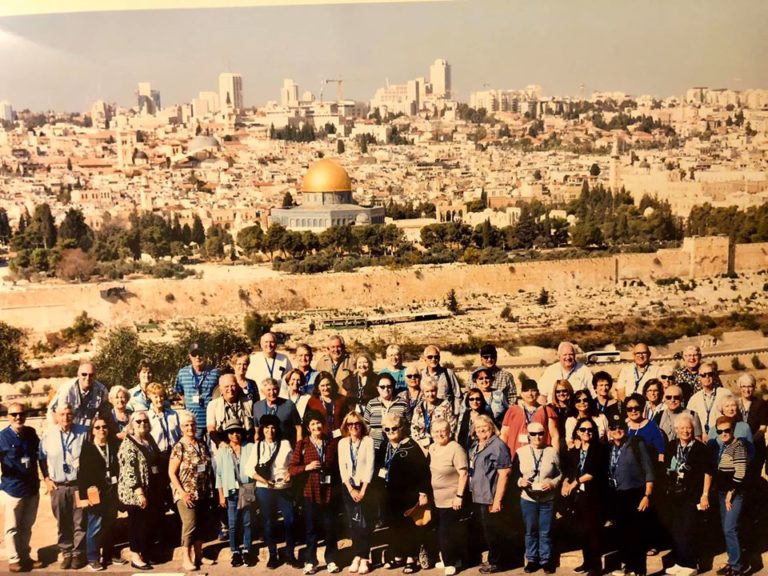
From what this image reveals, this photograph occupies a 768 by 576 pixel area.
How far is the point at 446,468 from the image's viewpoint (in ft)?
10.0

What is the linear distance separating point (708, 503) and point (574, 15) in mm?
2516

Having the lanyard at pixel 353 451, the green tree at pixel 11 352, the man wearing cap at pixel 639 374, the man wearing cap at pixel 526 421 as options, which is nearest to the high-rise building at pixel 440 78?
the man wearing cap at pixel 639 374

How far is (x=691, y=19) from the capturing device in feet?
14.2

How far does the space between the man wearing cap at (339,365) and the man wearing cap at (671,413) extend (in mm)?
1175

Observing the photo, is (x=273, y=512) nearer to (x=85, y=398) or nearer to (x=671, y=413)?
(x=85, y=398)

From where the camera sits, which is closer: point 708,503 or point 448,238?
point 708,503

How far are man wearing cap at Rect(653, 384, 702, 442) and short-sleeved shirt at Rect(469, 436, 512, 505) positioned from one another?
1.95 feet

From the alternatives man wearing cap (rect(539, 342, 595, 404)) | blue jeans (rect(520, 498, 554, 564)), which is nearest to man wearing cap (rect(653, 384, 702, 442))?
man wearing cap (rect(539, 342, 595, 404))

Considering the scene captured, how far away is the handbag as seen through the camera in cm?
317

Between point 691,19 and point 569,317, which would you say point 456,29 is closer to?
point 691,19

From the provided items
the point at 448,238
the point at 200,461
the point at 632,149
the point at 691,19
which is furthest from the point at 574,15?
the point at 200,461

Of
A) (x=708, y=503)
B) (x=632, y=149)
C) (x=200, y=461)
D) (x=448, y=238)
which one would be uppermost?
(x=632, y=149)

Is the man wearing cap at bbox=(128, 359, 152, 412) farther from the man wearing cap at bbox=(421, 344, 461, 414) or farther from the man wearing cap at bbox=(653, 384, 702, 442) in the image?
the man wearing cap at bbox=(653, 384, 702, 442)

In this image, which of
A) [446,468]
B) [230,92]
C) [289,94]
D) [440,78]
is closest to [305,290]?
[289,94]
